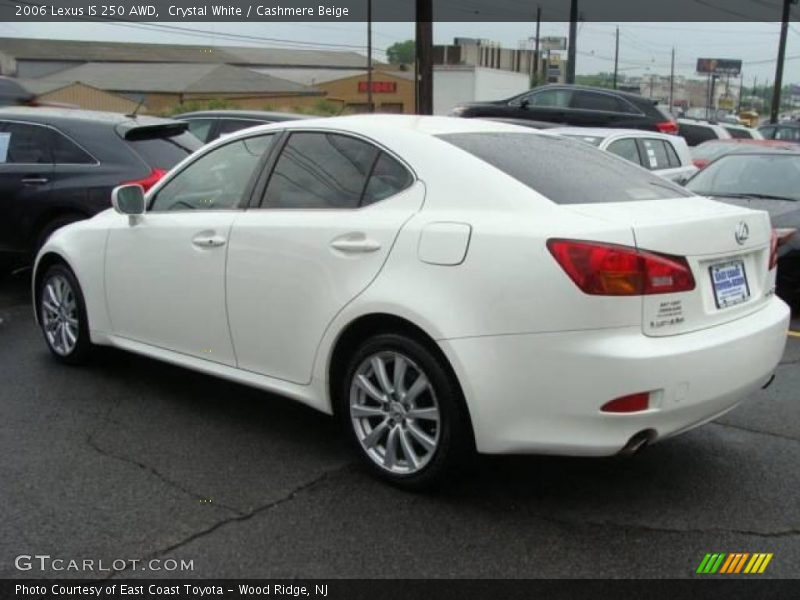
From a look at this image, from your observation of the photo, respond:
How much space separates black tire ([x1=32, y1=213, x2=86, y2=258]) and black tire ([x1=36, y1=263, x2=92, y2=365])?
2.02 metres

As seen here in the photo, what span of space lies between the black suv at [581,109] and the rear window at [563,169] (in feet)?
37.4

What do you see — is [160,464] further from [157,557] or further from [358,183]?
[358,183]

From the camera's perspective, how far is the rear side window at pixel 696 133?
21406 mm

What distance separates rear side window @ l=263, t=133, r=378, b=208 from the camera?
13.4ft

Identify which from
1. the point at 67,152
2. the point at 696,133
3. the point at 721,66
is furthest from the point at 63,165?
the point at 721,66

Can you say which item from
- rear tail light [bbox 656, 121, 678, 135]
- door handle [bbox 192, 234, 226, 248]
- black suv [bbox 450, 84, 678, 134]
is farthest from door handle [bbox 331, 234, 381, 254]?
rear tail light [bbox 656, 121, 678, 135]

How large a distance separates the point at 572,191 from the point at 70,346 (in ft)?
11.4

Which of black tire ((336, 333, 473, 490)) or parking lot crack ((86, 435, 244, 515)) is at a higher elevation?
black tire ((336, 333, 473, 490))

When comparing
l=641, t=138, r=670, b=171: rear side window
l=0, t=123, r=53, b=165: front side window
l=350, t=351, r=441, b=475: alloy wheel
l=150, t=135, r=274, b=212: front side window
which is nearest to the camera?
l=350, t=351, r=441, b=475: alloy wheel

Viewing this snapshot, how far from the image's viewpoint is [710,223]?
361cm

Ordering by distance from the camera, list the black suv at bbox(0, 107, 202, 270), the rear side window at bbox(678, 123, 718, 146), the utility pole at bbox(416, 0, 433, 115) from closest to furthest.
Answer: the black suv at bbox(0, 107, 202, 270) < the utility pole at bbox(416, 0, 433, 115) < the rear side window at bbox(678, 123, 718, 146)

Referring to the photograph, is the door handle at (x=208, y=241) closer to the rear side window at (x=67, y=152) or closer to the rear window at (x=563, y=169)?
the rear window at (x=563, y=169)

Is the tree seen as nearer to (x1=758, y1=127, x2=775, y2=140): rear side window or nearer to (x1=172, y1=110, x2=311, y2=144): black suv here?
(x1=758, y1=127, x2=775, y2=140): rear side window
